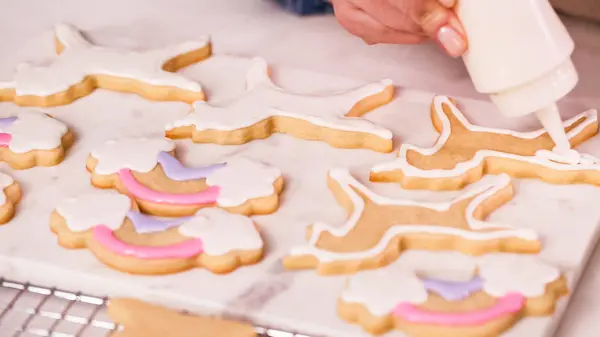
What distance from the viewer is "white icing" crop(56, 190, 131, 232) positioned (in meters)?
0.56

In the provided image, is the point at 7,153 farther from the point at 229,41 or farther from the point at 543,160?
the point at 543,160

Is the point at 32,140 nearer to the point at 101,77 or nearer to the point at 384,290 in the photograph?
the point at 101,77

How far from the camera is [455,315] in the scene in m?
0.47

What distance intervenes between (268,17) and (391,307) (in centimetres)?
51

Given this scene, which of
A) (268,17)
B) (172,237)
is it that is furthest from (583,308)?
(268,17)

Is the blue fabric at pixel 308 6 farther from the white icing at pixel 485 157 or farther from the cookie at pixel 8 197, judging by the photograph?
the cookie at pixel 8 197

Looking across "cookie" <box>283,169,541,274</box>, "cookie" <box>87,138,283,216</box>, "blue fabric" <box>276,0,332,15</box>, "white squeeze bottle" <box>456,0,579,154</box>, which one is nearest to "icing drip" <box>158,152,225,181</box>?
"cookie" <box>87,138,283,216</box>

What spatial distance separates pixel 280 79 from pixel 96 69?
17cm

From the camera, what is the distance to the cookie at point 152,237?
53cm

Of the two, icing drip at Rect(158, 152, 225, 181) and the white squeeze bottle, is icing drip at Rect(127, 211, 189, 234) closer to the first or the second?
icing drip at Rect(158, 152, 225, 181)

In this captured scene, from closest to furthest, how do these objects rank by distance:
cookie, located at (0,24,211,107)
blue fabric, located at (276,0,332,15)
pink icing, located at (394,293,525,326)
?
pink icing, located at (394,293,525,326), cookie, located at (0,24,211,107), blue fabric, located at (276,0,332,15)

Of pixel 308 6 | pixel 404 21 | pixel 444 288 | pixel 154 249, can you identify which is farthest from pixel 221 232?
pixel 308 6

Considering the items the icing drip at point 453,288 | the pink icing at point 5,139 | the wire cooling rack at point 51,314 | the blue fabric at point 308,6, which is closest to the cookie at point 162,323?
the wire cooling rack at point 51,314

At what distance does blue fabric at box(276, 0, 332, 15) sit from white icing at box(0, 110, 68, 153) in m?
0.34
